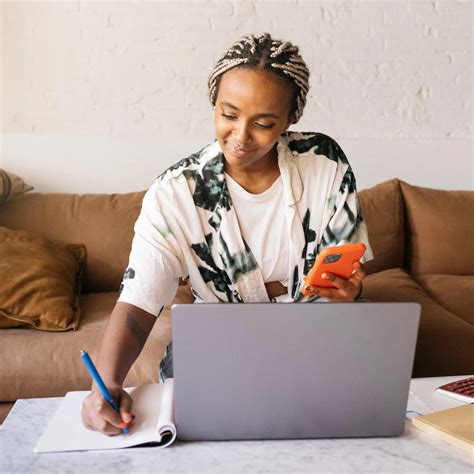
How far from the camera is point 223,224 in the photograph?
150 centimetres

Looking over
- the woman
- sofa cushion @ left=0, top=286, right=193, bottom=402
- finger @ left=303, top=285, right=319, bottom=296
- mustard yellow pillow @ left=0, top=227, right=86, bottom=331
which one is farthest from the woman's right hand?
mustard yellow pillow @ left=0, top=227, right=86, bottom=331

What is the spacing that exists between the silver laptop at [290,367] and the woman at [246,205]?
35 centimetres

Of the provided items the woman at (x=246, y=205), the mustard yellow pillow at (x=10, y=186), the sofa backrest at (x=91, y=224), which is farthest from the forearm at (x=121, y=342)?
the mustard yellow pillow at (x=10, y=186)

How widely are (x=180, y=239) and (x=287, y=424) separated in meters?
0.56

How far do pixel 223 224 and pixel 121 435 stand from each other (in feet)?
1.87

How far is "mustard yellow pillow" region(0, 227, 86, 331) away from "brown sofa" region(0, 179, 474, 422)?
0.13 feet

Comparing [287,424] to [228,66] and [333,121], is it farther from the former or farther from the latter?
[333,121]

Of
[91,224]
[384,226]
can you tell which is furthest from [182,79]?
[384,226]

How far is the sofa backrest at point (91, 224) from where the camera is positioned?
2.59 meters

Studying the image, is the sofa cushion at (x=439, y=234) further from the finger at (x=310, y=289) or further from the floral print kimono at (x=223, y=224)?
the finger at (x=310, y=289)

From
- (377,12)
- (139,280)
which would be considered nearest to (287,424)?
(139,280)

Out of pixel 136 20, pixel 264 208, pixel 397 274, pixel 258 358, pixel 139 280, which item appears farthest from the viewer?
pixel 136 20

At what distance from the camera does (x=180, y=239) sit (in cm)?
147

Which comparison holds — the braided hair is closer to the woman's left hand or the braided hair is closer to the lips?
the lips
